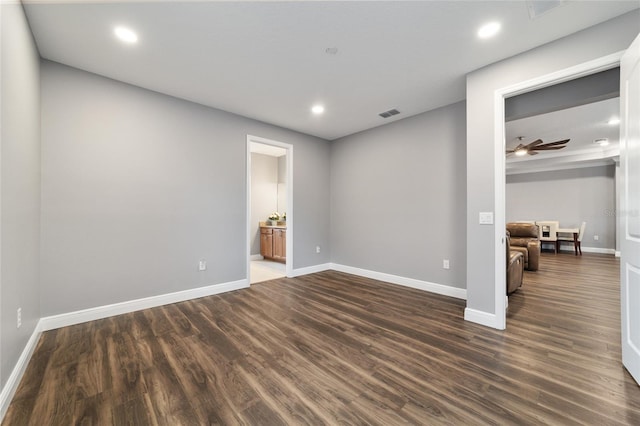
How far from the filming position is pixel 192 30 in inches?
86.4

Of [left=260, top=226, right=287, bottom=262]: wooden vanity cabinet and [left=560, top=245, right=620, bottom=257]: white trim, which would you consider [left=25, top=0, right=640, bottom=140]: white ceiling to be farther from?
[left=560, top=245, right=620, bottom=257]: white trim

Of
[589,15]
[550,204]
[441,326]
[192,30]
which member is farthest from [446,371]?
[550,204]

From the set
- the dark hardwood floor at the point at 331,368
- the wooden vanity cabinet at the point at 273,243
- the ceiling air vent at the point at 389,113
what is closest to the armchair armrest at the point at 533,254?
the dark hardwood floor at the point at 331,368

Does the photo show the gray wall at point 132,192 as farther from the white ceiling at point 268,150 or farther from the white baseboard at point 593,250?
the white baseboard at point 593,250

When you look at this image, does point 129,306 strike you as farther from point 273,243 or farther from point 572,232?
point 572,232

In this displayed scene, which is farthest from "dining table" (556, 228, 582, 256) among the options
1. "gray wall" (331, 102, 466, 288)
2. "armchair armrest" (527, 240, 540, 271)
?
"gray wall" (331, 102, 466, 288)

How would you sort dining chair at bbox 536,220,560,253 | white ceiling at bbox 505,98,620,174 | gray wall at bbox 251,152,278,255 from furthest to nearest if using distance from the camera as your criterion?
dining chair at bbox 536,220,560,253 → gray wall at bbox 251,152,278,255 → white ceiling at bbox 505,98,620,174

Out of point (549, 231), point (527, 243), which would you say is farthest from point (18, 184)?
point (549, 231)

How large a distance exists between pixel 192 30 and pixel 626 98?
3496 millimetres

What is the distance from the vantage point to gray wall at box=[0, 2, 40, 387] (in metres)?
1.60

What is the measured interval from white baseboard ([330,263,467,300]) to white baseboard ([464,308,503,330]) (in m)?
0.80

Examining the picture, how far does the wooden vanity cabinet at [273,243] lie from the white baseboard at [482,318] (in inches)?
149

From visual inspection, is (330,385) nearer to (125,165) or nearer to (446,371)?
(446,371)

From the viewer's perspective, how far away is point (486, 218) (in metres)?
2.69
